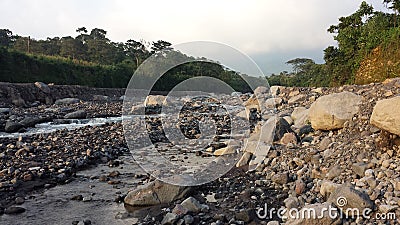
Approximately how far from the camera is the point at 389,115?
5848mm

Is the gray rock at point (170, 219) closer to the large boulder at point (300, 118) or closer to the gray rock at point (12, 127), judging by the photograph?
the large boulder at point (300, 118)

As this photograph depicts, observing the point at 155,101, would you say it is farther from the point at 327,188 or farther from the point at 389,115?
the point at 327,188

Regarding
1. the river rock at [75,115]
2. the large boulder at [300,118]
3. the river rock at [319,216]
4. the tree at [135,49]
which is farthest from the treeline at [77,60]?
the river rock at [319,216]

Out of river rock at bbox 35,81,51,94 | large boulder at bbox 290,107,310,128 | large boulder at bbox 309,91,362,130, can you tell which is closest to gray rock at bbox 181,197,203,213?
large boulder at bbox 309,91,362,130

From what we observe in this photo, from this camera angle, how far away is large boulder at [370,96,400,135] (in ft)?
18.8

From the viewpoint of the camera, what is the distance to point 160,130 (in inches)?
604

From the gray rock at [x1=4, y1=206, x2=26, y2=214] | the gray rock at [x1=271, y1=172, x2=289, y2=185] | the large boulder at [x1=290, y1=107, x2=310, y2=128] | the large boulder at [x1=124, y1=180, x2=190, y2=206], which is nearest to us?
the gray rock at [x1=4, y1=206, x2=26, y2=214]

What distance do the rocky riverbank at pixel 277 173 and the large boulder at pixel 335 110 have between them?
2cm

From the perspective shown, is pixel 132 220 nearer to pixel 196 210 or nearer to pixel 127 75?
pixel 196 210

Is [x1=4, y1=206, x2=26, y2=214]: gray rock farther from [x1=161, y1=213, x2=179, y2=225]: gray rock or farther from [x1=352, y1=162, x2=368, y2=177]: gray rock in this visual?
[x1=352, y1=162, x2=368, y2=177]: gray rock

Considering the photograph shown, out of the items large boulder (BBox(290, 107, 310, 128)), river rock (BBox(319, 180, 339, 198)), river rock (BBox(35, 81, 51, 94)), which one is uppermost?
river rock (BBox(35, 81, 51, 94))

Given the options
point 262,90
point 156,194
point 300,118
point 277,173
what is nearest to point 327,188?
point 277,173

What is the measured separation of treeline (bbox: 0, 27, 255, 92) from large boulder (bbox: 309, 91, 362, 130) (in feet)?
51.5

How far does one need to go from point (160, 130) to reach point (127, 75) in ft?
104
